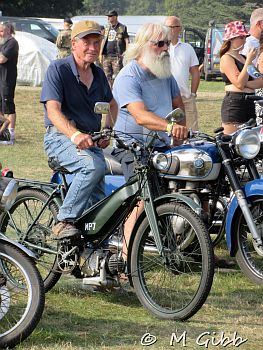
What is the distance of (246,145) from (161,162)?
0.69 m

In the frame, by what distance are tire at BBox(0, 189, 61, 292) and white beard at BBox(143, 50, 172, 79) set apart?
1.15 meters

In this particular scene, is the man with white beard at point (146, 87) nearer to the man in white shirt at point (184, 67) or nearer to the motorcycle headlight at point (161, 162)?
the motorcycle headlight at point (161, 162)

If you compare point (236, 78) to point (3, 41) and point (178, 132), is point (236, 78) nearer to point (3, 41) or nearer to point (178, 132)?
point (178, 132)

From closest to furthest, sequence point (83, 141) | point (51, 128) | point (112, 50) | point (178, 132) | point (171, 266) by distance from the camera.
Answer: point (83, 141) < point (171, 266) < point (178, 132) < point (51, 128) < point (112, 50)

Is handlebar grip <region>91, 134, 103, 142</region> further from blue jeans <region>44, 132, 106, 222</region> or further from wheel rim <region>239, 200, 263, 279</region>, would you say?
wheel rim <region>239, 200, 263, 279</region>

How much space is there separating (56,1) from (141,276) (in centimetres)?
5284

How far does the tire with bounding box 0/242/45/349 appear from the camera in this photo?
17.0 feet

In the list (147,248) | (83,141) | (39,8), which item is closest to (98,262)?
(147,248)

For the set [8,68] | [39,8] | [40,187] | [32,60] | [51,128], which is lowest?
[39,8]

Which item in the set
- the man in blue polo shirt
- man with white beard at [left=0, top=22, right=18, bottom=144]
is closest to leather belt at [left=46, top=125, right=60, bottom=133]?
the man in blue polo shirt

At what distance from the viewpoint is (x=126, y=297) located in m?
6.52

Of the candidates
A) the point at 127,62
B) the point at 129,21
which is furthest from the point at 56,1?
the point at 127,62

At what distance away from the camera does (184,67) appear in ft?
35.8

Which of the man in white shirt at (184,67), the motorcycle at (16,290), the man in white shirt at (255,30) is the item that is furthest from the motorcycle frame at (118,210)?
the man in white shirt at (184,67)
